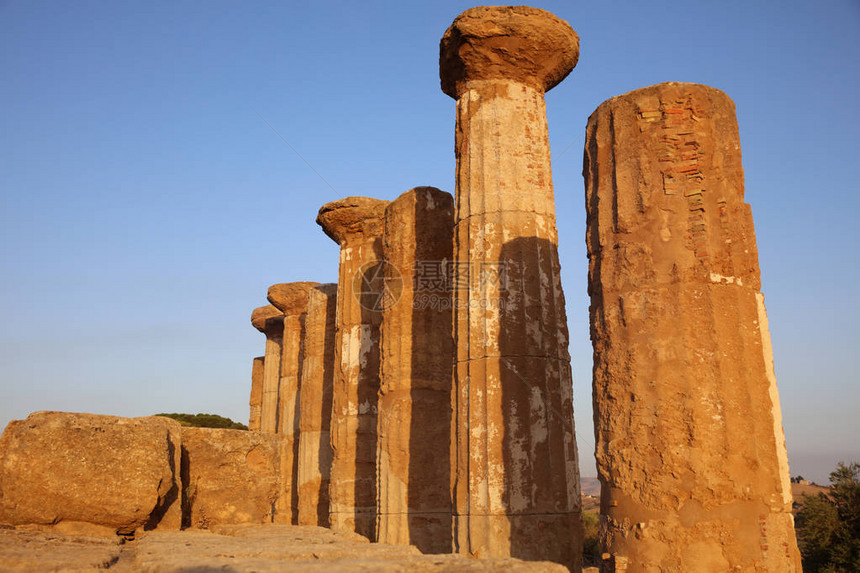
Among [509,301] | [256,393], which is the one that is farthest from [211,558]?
[256,393]

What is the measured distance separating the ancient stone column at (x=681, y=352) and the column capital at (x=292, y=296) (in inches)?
543

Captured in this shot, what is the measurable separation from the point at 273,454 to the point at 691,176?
5732 millimetres

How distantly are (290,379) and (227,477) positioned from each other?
9.90m

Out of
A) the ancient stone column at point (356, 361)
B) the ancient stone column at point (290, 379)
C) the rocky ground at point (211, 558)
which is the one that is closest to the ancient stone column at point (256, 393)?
the ancient stone column at point (290, 379)

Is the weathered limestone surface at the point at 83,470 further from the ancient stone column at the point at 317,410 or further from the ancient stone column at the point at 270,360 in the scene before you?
the ancient stone column at the point at 270,360

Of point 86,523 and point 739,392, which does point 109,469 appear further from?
point 739,392

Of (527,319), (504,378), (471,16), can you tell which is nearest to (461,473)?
(504,378)

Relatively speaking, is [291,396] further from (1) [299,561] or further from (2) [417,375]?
(1) [299,561]

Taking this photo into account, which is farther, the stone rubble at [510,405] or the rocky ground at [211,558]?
the stone rubble at [510,405]

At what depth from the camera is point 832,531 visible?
13336 millimetres

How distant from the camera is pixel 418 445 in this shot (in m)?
9.14

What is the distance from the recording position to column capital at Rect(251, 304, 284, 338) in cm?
2144

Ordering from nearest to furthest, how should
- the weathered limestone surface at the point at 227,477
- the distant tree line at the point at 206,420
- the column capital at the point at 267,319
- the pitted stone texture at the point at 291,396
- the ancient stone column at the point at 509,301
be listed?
the ancient stone column at the point at 509,301
the weathered limestone surface at the point at 227,477
the pitted stone texture at the point at 291,396
the column capital at the point at 267,319
the distant tree line at the point at 206,420

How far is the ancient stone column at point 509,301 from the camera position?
269 inches
